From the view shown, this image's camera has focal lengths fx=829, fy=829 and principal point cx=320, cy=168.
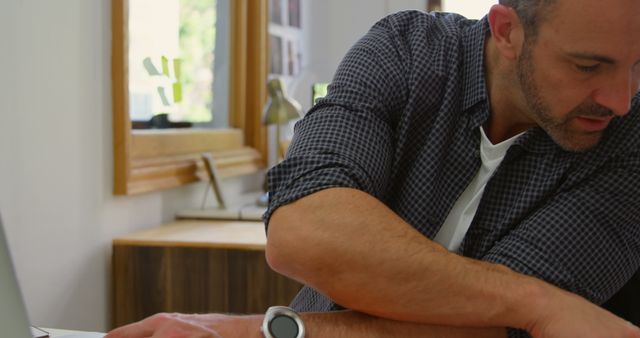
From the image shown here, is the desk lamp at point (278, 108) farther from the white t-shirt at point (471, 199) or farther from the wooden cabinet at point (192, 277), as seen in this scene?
the white t-shirt at point (471, 199)

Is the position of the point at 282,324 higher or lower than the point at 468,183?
lower

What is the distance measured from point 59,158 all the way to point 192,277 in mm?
493

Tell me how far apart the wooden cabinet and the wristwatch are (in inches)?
40.6

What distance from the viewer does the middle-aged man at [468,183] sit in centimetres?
110

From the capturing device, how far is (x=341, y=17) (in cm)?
412

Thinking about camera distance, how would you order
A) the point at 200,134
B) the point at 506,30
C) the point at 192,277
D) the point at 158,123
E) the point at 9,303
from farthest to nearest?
the point at 200,134 → the point at 158,123 → the point at 192,277 → the point at 506,30 → the point at 9,303

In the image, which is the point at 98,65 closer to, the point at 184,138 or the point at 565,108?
the point at 184,138

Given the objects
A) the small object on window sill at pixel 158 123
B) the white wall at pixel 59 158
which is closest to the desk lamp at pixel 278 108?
the small object on window sill at pixel 158 123

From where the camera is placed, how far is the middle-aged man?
43.3 inches

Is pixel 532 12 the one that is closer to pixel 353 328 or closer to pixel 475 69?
pixel 475 69

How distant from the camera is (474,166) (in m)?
1.31

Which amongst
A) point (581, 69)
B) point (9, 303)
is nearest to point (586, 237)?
point (581, 69)

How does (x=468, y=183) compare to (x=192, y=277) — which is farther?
(x=192, y=277)

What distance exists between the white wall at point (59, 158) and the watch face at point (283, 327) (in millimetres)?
876
